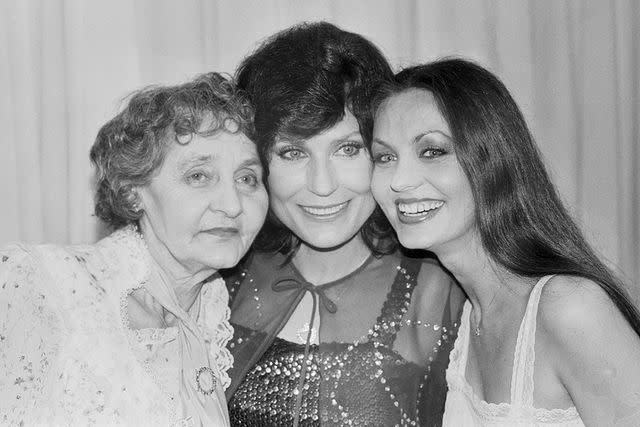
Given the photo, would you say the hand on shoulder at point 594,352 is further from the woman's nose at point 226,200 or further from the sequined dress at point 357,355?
the woman's nose at point 226,200

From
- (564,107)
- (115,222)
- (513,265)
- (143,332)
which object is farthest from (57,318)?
(564,107)

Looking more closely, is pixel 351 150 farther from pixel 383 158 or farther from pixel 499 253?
pixel 499 253

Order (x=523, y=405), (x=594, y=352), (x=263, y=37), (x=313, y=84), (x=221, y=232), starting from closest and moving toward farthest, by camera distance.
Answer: (x=594, y=352) < (x=523, y=405) < (x=221, y=232) < (x=313, y=84) < (x=263, y=37)

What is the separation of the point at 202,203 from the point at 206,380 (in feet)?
1.43

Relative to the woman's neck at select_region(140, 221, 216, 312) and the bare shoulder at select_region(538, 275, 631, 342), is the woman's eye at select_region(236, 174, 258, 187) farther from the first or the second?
the bare shoulder at select_region(538, 275, 631, 342)

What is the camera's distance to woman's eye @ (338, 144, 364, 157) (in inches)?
87.4

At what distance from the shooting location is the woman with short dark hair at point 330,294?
7.07ft

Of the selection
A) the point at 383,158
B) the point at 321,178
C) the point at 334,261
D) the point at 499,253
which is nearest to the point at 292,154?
the point at 321,178

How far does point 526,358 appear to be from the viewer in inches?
73.7

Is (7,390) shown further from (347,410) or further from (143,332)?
(347,410)

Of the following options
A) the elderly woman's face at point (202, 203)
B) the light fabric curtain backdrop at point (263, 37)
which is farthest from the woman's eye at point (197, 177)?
the light fabric curtain backdrop at point (263, 37)

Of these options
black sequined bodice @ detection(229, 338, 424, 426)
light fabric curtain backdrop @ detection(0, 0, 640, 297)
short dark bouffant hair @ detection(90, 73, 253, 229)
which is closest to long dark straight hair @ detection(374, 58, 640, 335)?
black sequined bodice @ detection(229, 338, 424, 426)

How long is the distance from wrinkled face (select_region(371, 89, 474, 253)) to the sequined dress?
0.74 ft

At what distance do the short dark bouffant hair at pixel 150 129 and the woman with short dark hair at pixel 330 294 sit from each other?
110 millimetres
